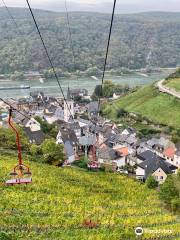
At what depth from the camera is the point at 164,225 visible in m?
20.5

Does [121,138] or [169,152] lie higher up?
[169,152]

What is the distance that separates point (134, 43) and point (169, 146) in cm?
15421

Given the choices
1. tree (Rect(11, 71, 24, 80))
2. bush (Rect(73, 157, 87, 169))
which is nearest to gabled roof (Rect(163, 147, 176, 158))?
bush (Rect(73, 157, 87, 169))

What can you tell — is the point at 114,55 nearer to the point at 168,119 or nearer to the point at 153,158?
the point at 168,119

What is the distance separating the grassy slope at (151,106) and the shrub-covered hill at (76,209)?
3892 centimetres

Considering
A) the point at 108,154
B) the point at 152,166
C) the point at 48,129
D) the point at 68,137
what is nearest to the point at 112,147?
the point at 68,137

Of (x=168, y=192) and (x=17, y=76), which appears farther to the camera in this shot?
(x=17, y=76)

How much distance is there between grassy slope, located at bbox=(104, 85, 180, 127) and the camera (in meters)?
71.6

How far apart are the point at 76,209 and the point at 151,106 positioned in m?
58.4

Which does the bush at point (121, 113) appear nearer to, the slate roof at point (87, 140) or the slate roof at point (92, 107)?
the slate roof at point (92, 107)

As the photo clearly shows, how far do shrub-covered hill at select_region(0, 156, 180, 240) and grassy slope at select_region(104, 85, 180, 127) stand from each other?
38915mm

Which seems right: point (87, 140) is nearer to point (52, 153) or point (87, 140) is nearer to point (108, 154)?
point (108, 154)

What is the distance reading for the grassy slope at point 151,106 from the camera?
7161 cm

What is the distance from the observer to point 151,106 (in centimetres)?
7819
